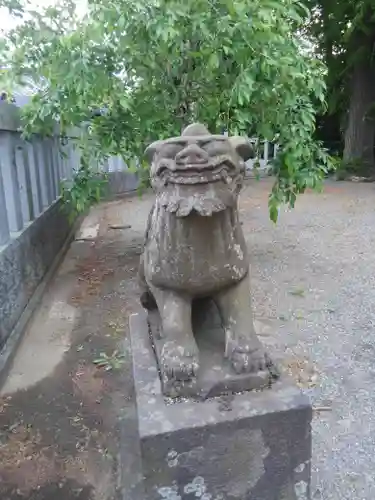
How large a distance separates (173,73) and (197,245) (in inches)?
82.8

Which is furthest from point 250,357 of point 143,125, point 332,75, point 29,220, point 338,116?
point 338,116

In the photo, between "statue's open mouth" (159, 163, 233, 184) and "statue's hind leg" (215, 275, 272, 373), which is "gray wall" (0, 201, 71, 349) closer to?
"statue's hind leg" (215, 275, 272, 373)

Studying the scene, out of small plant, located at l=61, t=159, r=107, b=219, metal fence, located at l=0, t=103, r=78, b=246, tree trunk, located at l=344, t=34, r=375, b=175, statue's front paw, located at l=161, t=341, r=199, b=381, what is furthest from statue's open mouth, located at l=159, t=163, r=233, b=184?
tree trunk, located at l=344, t=34, r=375, b=175

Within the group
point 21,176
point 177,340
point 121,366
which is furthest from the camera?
point 21,176

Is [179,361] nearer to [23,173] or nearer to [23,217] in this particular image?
[23,217]

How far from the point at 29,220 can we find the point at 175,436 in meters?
2.96

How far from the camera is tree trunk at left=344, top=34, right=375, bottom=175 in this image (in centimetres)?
1070

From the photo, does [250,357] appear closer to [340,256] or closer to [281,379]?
[281,379]

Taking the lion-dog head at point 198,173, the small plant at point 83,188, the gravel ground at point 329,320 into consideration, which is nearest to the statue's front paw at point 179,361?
the lion-dog head at point 198,173

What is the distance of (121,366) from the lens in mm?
2607

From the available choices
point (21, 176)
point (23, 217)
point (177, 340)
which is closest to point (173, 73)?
point (21, 176)

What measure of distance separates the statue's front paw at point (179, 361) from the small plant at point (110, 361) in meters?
1.23

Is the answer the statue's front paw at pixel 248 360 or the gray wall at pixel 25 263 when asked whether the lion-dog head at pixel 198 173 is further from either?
the gray wall at pixel 25 263

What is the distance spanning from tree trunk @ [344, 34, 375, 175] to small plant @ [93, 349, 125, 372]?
9472 millimetres
